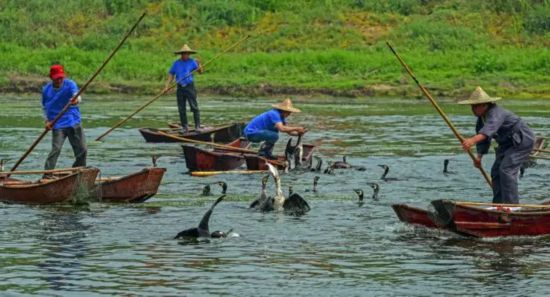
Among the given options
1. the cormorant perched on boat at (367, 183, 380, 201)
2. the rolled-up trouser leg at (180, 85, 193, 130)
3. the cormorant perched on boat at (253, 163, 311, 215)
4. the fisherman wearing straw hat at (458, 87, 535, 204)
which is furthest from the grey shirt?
the rolled-up trouser leg at (180, 85, 193, 130)

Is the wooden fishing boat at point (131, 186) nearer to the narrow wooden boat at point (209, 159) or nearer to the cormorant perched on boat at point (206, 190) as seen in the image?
the cormorant perched on boat at point (206, 190)

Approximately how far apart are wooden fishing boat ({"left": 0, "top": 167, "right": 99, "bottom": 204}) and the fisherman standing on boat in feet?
2.16

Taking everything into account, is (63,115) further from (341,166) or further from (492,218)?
(492,218)

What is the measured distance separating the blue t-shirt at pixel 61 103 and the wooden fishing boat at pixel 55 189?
0.86 meters

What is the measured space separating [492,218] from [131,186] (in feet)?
18.1

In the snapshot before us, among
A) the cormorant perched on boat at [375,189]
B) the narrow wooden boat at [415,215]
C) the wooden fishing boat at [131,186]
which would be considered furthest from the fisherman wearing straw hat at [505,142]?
the wooden fishing boat at [131,186]

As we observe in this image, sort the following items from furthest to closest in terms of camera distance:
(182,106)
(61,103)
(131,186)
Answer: (182,106) → (61,103) → (131,186)

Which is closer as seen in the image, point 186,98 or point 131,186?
point 131,186

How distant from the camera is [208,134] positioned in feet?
88.8

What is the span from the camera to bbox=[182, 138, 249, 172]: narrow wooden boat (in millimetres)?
22734

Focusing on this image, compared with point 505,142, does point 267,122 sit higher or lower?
A: lower

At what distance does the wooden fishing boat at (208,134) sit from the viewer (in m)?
27.0

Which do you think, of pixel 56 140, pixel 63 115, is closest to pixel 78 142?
pixel 56 140

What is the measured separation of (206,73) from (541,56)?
11.2 metres
